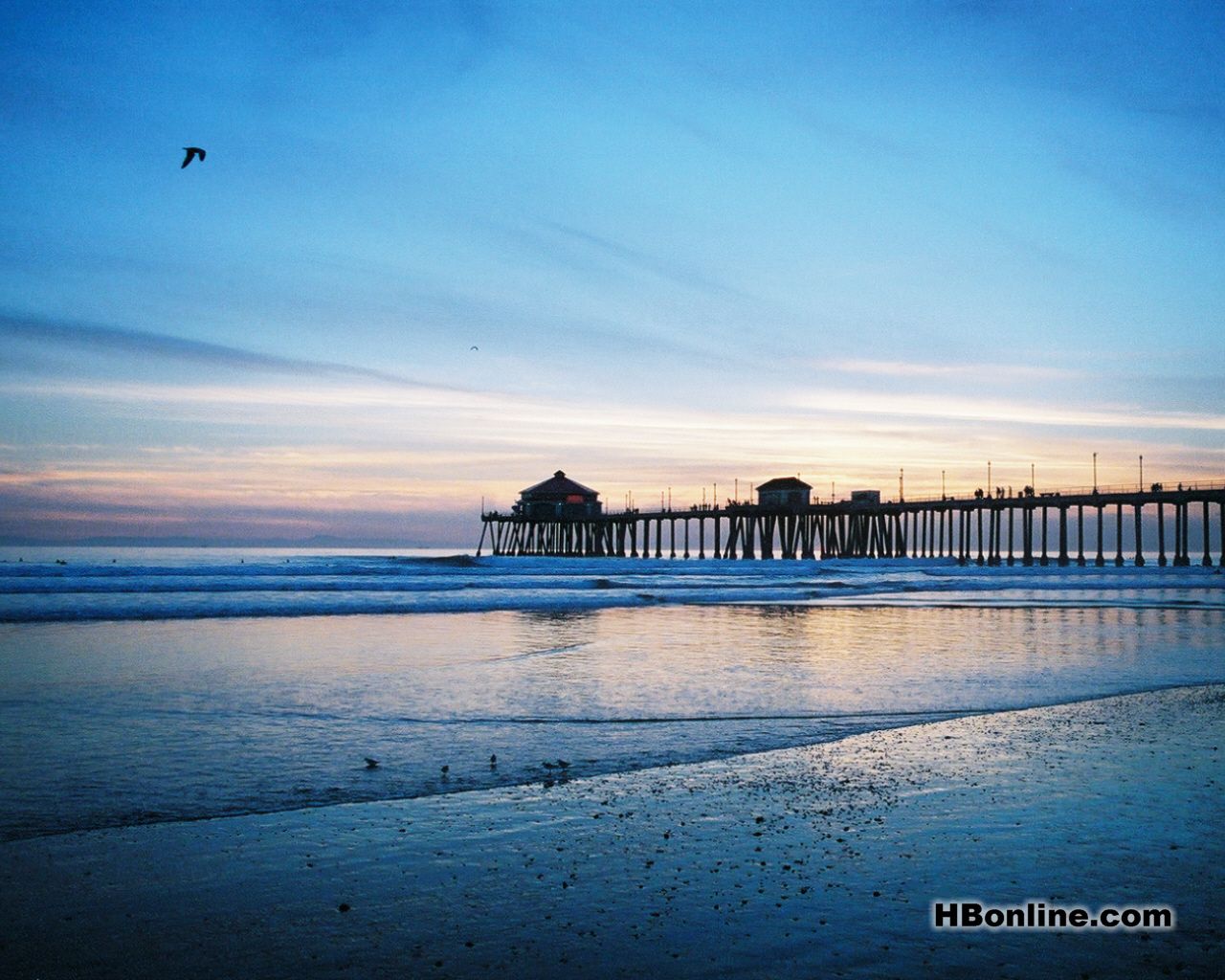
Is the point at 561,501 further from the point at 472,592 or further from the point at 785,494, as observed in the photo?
the point at 472,592

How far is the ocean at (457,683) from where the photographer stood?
727 cm

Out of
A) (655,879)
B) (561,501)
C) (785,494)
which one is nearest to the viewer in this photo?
(655,879)

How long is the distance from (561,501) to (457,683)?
267 ft

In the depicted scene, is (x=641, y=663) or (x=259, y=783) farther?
(x=641, y=663)

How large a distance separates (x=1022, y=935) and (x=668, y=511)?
89.4 m

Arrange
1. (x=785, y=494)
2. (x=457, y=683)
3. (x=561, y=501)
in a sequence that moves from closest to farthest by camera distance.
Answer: (x=457, y=683)
(x=785, y=494)
(x=561, y=501)

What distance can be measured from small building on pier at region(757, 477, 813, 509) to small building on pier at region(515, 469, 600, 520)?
17692mm

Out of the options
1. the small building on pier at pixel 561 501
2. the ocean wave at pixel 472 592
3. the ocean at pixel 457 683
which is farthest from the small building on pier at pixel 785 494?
the ocean at pixel 457 683

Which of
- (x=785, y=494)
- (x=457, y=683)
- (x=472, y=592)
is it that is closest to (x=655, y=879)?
(x=457, y=683)

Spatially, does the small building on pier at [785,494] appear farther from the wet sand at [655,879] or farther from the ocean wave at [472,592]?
the wet sand at [655,879]

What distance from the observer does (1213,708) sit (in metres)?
10.3

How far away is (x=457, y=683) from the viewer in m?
12.1

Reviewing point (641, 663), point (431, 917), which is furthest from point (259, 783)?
point (641, 663)

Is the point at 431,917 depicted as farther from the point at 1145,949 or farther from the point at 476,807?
the point at 1145,949
